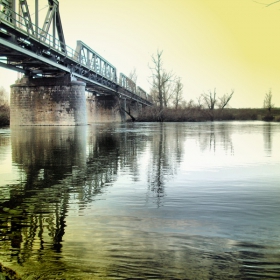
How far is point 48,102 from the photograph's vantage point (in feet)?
146

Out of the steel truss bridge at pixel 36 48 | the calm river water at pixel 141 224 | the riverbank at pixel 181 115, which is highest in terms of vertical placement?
the steel truss bridge at pixel 36 48

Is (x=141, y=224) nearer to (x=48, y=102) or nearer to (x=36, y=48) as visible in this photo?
(x=36, y=48)

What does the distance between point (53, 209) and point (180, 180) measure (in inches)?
100

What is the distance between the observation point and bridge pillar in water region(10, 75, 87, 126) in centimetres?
4431

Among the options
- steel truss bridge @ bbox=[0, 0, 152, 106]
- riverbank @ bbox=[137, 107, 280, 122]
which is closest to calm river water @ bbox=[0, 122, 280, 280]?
steel truss bridge @ bbox=[0, 0, 152, 106]

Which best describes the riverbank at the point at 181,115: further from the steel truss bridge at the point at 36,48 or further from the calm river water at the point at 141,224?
the calm river water at the point at 141,224

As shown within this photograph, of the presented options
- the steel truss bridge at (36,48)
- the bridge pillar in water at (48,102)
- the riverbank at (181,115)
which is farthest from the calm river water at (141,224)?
the riverbank at (181,115)

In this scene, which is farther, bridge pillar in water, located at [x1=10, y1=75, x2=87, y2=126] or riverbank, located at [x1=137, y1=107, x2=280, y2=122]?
riverbank, located at [x1=137, y1=107, x2=280, y2=122]

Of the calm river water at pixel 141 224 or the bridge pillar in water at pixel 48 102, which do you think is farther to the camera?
the bridge pillar in water at pixel 48 102

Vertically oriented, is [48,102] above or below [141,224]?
above

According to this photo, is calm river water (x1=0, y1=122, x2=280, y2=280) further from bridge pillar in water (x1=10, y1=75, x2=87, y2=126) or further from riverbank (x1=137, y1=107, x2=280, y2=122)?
riverbank (x1=137, y1=107, x2=280, y2=122)

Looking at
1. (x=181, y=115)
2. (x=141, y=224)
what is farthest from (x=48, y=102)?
(x=141, y=224)

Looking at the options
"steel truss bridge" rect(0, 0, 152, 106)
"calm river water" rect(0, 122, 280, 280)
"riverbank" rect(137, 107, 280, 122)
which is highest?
"steel truss bridge" rect(0, 0, 152, 106)

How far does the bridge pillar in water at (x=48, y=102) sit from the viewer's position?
145ft
